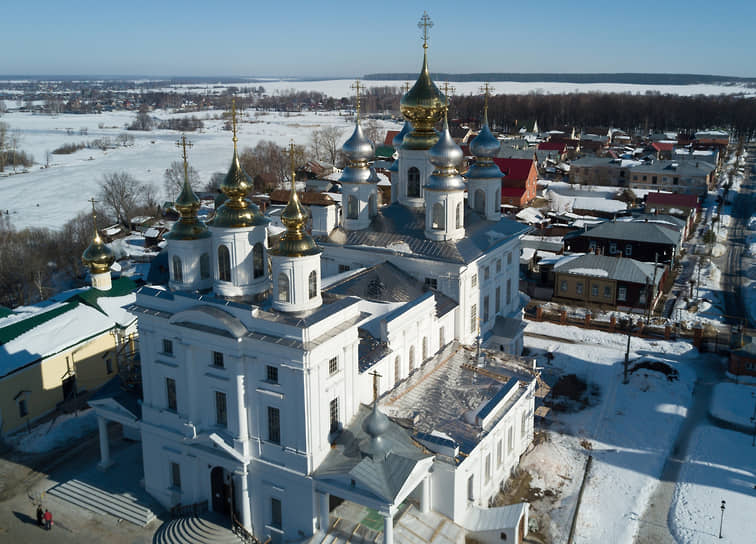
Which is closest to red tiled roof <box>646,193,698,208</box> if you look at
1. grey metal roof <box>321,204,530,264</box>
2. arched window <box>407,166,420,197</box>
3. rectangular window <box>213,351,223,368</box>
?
grey metal roof <box>321,204,530,264</box>

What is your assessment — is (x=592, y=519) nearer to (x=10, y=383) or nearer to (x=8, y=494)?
(x=8, y=494)

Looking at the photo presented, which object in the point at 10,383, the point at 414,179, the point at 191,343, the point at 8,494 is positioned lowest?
the point at 8,494

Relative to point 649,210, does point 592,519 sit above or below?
below

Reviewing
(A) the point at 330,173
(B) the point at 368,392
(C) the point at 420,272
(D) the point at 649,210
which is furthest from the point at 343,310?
(A) the point at 330,173

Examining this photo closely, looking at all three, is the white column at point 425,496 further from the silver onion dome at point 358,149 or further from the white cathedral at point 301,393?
the silver onion dome at point 358,149

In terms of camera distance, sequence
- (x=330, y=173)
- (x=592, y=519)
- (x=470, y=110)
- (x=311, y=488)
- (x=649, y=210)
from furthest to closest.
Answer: (x=470, y=110) → (x=330, y=173) → (x=649, y=210) → (x=592, y=519) → (x=311, y=488)

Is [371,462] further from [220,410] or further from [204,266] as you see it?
[204,266]

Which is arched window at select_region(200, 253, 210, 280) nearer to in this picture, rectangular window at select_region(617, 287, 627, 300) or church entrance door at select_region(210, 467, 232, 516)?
church entrance door at select_region(210, 467, 232, 516)

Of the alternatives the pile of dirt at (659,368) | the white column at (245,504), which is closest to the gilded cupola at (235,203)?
the white column at (245,504)
